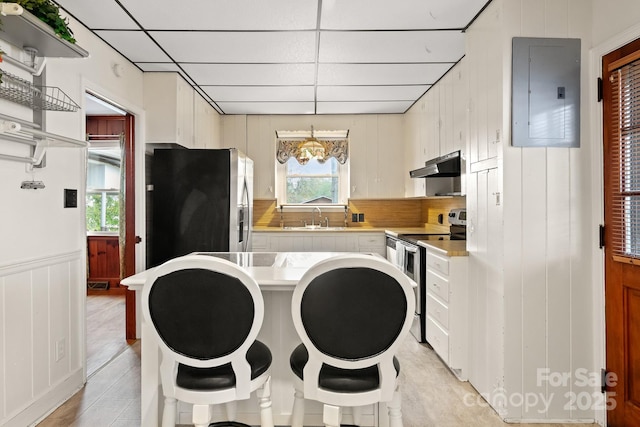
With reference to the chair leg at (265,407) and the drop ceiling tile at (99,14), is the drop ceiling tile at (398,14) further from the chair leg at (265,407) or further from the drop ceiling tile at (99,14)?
the chair leg at (265,407)

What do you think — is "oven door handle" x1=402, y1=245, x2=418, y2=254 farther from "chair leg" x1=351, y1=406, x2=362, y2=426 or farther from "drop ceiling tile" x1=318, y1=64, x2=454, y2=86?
"chair leg" x1=351, y1=406, x2=362, y2=426

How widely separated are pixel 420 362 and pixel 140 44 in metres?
3.37

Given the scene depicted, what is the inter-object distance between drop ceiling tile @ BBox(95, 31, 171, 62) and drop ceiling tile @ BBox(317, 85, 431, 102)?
5.33ft

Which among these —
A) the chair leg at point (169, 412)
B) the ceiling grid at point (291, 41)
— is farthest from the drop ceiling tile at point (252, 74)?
the chair leg at point (169, 412)

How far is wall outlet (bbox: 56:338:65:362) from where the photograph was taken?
2.54 metres

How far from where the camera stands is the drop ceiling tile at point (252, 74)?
3.61m

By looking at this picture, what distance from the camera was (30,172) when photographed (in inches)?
91.1

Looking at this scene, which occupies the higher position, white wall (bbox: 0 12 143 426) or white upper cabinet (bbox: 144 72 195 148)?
white upper cabinet (bbox: 144 72 195 148)

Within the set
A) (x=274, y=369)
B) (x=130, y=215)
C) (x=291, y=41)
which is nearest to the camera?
(x=274, y=369)

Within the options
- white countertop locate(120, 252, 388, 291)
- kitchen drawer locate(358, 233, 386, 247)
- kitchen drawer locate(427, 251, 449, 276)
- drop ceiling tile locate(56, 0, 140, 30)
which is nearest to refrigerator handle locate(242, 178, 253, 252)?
kitchen drawer locate(358, 233, 386, 247)

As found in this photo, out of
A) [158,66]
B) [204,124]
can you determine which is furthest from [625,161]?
[204,124]

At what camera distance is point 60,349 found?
257cm

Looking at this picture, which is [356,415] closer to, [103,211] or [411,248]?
[411,248]

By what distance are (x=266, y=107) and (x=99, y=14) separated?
2536 mm
